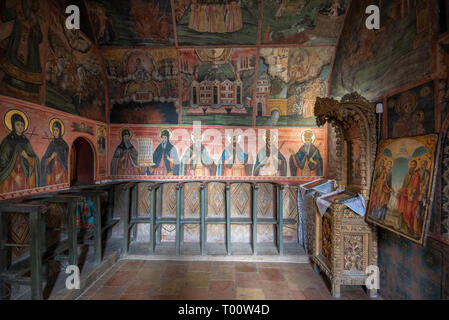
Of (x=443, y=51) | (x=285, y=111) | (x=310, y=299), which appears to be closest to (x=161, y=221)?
(x=310, y=299)

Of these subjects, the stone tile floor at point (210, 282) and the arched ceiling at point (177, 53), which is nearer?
the stone tile floor at point (210, 282)

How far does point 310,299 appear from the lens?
A: 3354 mm

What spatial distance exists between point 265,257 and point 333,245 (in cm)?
168

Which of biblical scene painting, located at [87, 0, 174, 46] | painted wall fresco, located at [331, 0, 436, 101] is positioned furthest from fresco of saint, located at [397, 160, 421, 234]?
biblical scene painting, located at [87, 0, 174, 46]

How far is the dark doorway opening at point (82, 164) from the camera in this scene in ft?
17.7

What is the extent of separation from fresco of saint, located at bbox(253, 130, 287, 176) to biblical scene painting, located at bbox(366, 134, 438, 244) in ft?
8.26

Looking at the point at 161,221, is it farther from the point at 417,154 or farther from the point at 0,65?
the point at 417,154

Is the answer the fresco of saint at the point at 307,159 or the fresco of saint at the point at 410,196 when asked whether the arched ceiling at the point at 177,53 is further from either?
the fresco of saint at the point at 410,196

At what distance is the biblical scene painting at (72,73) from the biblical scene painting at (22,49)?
0.21 m

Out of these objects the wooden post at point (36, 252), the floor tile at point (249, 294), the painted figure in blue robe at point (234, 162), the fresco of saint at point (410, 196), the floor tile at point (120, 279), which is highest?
the painted figure in blue robe at point (234, 162)

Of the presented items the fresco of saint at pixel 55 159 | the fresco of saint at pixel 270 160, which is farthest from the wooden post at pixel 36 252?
the fresco of saint at pixel 270 160

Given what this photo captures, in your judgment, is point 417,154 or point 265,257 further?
point 265,257

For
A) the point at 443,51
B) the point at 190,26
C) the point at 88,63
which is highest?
the point at 190,26

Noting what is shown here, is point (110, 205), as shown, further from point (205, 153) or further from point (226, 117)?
point (226, 117)
